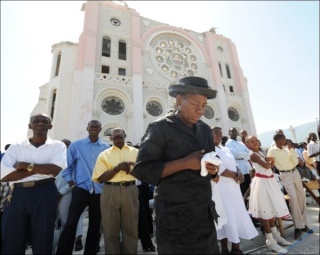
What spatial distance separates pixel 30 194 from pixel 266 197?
3.58 metres

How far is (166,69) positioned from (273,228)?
1631 centimetres

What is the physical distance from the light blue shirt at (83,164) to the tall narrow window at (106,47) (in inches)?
574

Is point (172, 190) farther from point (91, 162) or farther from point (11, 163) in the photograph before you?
point (91, 162)

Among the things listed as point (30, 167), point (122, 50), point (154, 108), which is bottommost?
point (30, 167)

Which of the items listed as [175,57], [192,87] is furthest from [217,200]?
[175,57]

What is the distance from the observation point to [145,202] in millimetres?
4246

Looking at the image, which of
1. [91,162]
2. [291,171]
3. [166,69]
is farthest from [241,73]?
[91,162]

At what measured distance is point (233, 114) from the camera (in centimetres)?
1942

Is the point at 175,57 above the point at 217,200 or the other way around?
above

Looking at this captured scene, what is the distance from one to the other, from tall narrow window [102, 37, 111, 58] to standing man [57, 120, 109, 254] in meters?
14.5

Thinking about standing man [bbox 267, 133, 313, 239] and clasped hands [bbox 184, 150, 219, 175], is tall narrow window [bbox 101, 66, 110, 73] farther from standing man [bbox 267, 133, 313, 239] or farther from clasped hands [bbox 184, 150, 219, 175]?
clasped hands [bbox 184, 150, 219, 175]

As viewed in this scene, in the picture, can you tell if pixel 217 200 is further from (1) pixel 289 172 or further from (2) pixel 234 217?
(1) pixel 289 172

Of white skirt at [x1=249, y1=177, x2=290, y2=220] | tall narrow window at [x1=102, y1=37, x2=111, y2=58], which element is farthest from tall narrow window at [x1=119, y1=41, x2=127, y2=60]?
white skirt at [x1=249, y1=177, x2=290, y2=220]

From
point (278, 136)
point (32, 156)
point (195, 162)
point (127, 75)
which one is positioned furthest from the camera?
point (127, 75)
